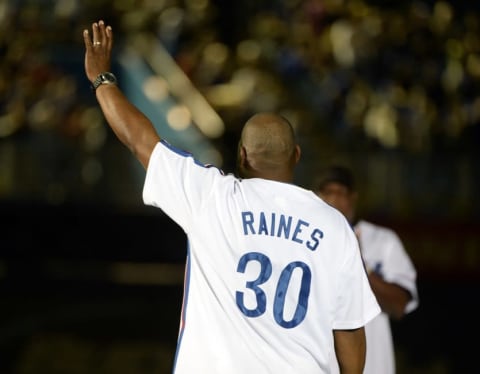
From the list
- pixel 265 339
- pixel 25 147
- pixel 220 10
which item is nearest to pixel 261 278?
pixel 265 339

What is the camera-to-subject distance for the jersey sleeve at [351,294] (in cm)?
A: 314

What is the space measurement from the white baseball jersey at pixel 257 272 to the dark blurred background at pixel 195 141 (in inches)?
239

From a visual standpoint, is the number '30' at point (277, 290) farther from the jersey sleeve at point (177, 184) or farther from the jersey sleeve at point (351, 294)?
the jersey sleeve at point (177, 184)

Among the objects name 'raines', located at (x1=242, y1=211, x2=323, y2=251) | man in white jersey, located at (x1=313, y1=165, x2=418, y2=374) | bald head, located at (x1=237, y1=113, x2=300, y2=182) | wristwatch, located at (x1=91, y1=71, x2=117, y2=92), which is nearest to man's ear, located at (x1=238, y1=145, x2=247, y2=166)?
bald head, located at (x1=237, y1=113, x2=300, y2=182)

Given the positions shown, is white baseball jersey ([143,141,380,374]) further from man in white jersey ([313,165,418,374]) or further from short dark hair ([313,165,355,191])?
short dark hair ([313,165,355,191])

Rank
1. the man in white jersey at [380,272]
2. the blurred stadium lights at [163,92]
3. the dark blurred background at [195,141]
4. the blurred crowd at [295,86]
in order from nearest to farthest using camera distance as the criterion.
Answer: the man in white jersey at [380,272] → the dark blurred background at [195,141] → the blurred crowd at [295,86] → the blurred stadium lights at [163,92]

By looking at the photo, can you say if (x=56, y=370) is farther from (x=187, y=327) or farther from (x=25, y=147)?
(x=187, y=327)

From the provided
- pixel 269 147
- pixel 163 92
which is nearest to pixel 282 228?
pixel 269 147

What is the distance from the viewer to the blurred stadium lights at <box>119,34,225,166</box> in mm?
12438

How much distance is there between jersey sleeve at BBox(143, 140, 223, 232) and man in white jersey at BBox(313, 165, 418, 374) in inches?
53.8

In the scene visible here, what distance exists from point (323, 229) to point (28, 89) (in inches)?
391

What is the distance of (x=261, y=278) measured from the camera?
305 cm

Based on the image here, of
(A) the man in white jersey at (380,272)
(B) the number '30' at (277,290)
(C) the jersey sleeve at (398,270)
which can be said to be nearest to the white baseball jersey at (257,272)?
(B) the number '30' at (277,290)

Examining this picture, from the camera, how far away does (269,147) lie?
3193 millimetres
